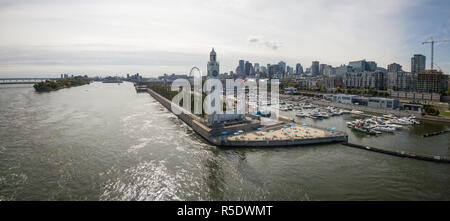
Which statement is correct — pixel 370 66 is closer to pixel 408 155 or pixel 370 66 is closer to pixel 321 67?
pixel 321 67

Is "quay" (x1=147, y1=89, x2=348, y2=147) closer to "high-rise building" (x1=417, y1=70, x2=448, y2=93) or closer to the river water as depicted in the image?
the river water

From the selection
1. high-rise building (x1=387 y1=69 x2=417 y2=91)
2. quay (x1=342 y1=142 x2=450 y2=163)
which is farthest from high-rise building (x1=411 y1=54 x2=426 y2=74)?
quay (x1=342 y1=142 x2=450 y2=163)

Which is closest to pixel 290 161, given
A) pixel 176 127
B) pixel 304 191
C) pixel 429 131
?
pixel 304 191

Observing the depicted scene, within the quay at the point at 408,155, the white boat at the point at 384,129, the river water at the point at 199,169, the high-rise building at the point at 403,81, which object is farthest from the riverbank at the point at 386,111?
the high-rise building at the point at 403,81

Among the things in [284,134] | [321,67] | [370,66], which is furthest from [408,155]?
[321,67]

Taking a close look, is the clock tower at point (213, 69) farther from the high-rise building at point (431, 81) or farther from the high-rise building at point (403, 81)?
the high-rise building at point (403, 81)

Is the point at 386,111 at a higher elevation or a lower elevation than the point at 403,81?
lower
